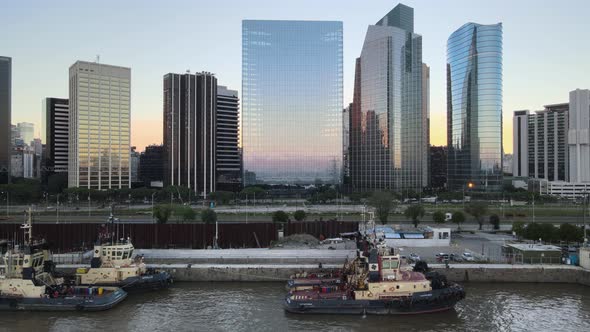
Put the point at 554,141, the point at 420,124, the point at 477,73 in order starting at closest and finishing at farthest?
the point at 477,73 < the point at 420,124 < the point at 554,141

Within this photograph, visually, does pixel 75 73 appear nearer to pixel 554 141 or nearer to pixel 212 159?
pixel 212 159

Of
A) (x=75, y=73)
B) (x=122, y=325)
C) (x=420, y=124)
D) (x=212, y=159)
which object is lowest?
(x=122, y=325)

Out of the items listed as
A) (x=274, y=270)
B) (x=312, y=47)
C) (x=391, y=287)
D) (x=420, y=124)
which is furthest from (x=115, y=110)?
(x=391, y=287)

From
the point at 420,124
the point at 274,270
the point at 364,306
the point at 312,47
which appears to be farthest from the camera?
the point at 420,124

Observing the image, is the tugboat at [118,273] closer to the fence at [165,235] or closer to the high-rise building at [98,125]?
the fence at [165,235]

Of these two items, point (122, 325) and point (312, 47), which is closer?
point (122, 325)

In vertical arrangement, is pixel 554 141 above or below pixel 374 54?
below

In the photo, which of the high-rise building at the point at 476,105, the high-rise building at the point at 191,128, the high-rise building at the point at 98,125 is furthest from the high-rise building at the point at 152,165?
the high-rise building at the point at 476,105
